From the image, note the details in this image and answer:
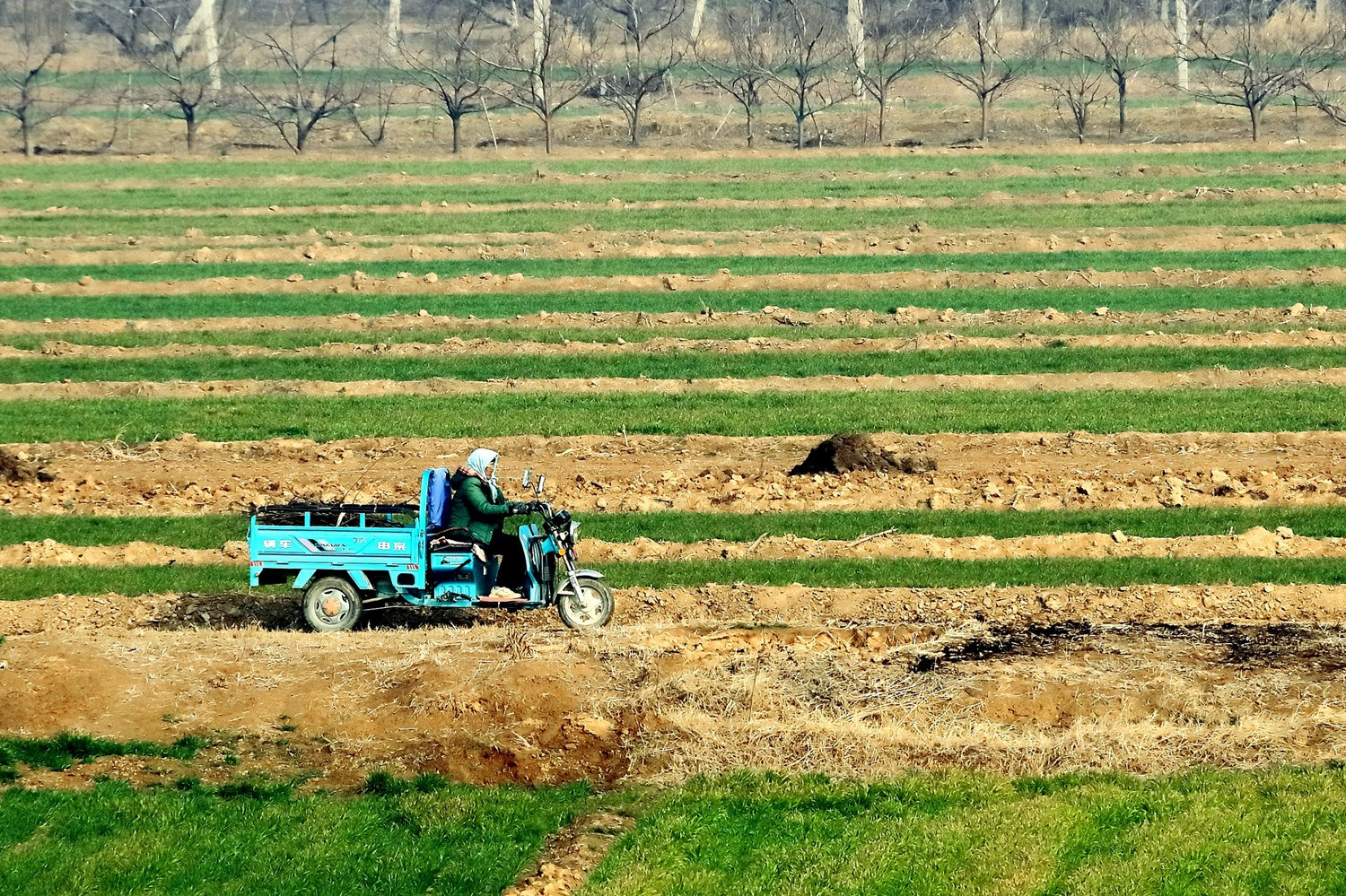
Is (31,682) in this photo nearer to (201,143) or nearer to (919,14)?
(201,143)

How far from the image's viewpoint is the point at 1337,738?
12.5m

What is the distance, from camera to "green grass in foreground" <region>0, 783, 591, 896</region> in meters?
10.5

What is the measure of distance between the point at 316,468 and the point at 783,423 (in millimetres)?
7123

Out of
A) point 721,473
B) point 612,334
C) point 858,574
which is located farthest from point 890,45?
point 858,574

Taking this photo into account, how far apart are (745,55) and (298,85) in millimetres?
23504

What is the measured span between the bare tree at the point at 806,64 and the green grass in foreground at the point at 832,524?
47.3m

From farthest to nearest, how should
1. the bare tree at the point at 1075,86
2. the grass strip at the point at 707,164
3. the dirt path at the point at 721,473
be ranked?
the bare tree at the point at 1075,86 → the grass strip at the point at 707,164 → the dirt path at the point at 721,473

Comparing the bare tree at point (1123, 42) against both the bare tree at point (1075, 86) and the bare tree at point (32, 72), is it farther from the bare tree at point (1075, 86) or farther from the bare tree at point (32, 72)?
the bare tree at point (32, 72)

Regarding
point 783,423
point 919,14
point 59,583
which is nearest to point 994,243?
point 783,423

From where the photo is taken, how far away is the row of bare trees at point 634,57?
74250 millimetres

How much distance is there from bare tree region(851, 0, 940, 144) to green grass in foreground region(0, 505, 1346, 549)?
48349 mm

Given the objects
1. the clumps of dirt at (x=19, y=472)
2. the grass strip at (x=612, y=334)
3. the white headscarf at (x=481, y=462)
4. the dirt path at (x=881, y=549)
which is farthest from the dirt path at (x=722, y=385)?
the white headscarf at (x=481, y=462)

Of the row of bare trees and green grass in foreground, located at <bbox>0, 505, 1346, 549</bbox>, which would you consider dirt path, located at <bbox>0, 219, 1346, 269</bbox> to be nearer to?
green grass in foreground, located at <bbox>0, 505, 1346, 549</bbox>

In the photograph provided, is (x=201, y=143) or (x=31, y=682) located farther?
(x=201, y=143)
